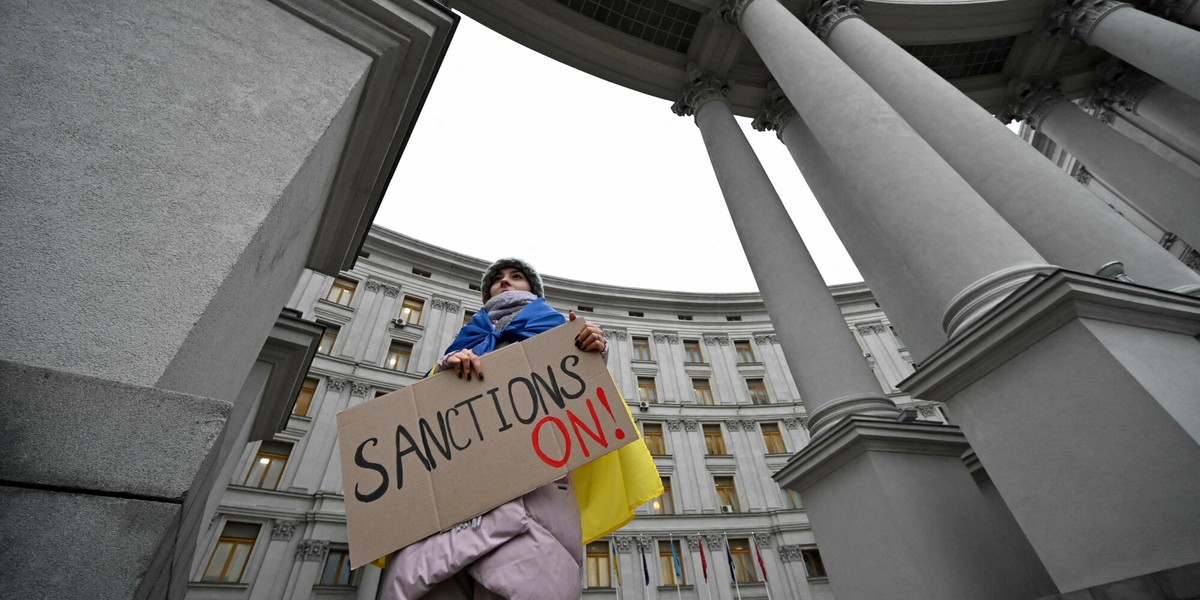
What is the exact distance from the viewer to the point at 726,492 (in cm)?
2047

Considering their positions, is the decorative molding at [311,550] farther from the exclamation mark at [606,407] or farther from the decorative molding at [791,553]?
the exclamation mark at [606,407]

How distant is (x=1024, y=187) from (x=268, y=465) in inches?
781

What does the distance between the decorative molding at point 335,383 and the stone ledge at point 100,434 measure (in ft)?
63.1

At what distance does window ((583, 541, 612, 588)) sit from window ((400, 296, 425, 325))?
40.2ft

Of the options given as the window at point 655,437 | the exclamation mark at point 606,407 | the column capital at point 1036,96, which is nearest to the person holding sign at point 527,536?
the exclamation mark at point 606,407

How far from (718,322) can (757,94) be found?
17.9 m

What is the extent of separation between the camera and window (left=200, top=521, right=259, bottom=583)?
13.3 meters

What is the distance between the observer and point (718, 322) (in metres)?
26.8

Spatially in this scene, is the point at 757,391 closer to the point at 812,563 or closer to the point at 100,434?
the point at 812,563

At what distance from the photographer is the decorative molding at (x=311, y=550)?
47.4 ft

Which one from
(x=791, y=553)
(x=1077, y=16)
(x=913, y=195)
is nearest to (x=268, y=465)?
(x=913, y=195)

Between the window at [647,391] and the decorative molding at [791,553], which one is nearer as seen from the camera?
the decorative molding at [791,553]

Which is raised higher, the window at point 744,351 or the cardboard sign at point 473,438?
the window at point 744,351

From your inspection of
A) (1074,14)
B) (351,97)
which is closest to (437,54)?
(351,97)
